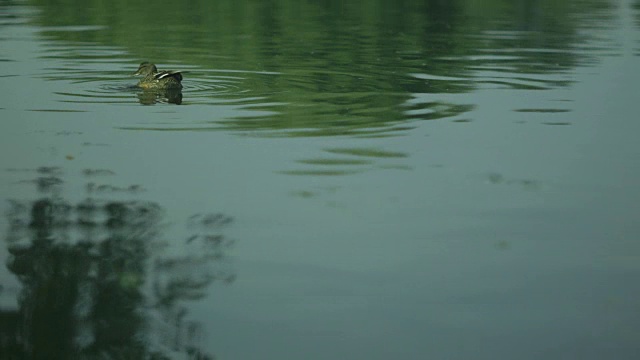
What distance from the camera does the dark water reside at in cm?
666

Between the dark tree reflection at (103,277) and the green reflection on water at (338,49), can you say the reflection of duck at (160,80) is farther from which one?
the dark tree reflection at (103,277)

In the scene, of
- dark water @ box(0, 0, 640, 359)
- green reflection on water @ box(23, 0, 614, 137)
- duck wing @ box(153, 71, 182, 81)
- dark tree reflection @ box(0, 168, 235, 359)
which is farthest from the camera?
duck wing @ box(153, 71, 182, 81)

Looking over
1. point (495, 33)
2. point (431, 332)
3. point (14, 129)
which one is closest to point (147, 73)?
point (14, 129)

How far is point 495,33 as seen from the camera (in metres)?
27.4

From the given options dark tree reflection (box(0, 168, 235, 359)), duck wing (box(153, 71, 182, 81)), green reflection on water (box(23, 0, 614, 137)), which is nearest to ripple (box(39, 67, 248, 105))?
green reflection on water (box(23, 0, 614, 137))

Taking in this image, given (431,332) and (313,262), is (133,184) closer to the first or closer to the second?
(313,262)

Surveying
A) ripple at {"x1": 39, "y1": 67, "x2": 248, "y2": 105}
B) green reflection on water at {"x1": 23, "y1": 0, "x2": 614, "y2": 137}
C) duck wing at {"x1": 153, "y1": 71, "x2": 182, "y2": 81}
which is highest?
duck wing at {"x1": 153, "y1": 71, "x2": 182, "y2": 81}

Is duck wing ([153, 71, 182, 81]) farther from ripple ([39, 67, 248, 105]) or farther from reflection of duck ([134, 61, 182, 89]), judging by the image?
ripple ([39, 67, 248, 105])

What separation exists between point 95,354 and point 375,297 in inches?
67.7

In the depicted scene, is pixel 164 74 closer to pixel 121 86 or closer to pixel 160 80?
pixel 160 80

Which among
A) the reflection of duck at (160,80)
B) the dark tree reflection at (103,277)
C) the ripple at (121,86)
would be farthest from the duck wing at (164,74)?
the dark tree reflection at (103,277)

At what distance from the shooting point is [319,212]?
9.16 m

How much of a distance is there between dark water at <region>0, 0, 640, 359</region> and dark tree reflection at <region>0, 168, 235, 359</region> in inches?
0.8

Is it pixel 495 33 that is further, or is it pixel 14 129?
pixel 495 33
